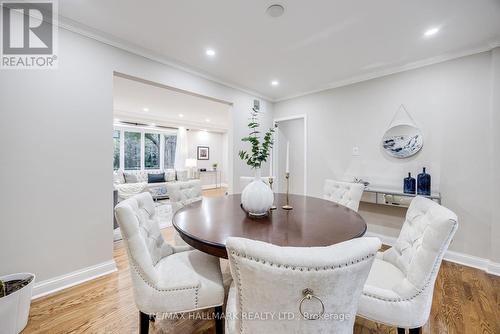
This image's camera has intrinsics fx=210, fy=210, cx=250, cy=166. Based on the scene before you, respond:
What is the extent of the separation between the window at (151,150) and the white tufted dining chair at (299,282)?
762 cm

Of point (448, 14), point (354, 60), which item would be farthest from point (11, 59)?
point (448, 14)

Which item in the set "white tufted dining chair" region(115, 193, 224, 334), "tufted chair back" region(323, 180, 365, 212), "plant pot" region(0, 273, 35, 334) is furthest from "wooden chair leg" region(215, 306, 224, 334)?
"tufted chair back" region(323, 180, 365, 212)

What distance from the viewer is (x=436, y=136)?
8.77ft

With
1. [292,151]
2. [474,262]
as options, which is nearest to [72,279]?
[292,151]

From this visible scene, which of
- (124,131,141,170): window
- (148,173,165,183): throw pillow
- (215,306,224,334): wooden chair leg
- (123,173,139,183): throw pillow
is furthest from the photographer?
(124,131,141,170): window

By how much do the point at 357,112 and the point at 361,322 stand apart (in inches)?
112

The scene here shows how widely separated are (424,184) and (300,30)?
235cm

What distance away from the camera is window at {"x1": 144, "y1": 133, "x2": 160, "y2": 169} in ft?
24.1

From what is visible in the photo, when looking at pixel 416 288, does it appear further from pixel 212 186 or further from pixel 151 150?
pixel 212 186

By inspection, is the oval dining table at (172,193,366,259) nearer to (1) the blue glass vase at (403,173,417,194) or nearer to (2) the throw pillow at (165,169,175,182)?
(1) the blue glass vase at (403,173,417,194)

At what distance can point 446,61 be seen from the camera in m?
2.60

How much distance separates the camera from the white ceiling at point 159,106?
4.19 metres

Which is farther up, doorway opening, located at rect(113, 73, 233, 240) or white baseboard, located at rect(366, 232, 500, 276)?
doorway opening, located at rect(113, 73, 233, 240)

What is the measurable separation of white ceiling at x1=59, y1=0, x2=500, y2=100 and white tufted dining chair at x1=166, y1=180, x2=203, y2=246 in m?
1.61
